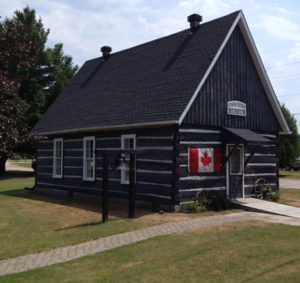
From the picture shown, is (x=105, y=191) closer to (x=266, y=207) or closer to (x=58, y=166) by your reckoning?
(x=266, y=207)

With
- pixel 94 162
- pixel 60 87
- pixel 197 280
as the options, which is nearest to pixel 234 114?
pixel 94 162

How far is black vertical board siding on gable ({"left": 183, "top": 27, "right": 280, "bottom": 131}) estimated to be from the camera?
14406 millimetres

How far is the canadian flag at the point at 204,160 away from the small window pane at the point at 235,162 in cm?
Result: 110

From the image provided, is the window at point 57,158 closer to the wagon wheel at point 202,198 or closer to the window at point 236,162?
the wagon wheel at point 202,198

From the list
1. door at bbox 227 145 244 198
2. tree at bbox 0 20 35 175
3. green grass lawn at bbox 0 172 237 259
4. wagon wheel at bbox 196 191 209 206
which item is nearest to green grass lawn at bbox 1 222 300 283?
green grass lawn at bbox 0 172 237 259

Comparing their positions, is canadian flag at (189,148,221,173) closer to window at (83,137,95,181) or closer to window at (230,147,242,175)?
window at (230,147,242,175)

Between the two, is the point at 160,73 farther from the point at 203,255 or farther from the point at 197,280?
the point at 197,280

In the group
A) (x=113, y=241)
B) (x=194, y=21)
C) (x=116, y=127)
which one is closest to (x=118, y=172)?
(x=116, y=127)

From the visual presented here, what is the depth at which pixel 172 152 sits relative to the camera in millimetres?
13562

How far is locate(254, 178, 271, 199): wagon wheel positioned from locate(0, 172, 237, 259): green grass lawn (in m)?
4.04

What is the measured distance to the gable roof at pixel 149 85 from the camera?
14.1 meters

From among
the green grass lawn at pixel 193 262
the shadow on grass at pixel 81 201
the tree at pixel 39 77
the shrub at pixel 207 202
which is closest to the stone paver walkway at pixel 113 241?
the green grass lawn at pixel 193 262

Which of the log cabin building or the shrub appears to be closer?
the shrub

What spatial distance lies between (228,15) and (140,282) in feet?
42.3
